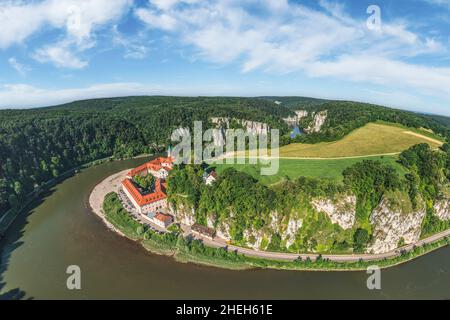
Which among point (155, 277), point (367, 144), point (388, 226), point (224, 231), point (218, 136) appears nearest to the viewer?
point (155, 277)

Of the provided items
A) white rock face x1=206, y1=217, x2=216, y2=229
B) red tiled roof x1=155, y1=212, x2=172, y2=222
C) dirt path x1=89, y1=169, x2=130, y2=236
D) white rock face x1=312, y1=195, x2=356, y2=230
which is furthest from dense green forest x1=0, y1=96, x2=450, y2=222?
white rock face x1=206, y1=217, x2=216, y2=229

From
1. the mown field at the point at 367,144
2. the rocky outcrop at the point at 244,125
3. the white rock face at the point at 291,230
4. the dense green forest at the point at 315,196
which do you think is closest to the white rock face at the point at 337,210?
the dense green forest at the point at 315,196

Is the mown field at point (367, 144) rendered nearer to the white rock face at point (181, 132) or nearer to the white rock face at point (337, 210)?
the white rock face at point (337, 210)

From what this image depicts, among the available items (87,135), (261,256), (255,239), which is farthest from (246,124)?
(261,256)

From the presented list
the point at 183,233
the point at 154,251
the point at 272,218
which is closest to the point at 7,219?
the point at 154,251

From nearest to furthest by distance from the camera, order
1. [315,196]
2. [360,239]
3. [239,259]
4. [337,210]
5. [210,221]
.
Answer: [239,259] → [360,239] → [337,210] → [315,196] → [210,221]

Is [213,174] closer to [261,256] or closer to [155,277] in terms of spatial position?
[261,256]

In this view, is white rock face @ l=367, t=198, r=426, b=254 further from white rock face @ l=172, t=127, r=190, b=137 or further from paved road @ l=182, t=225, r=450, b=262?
white rock face @ l=172, t=127, r=190, b=137
